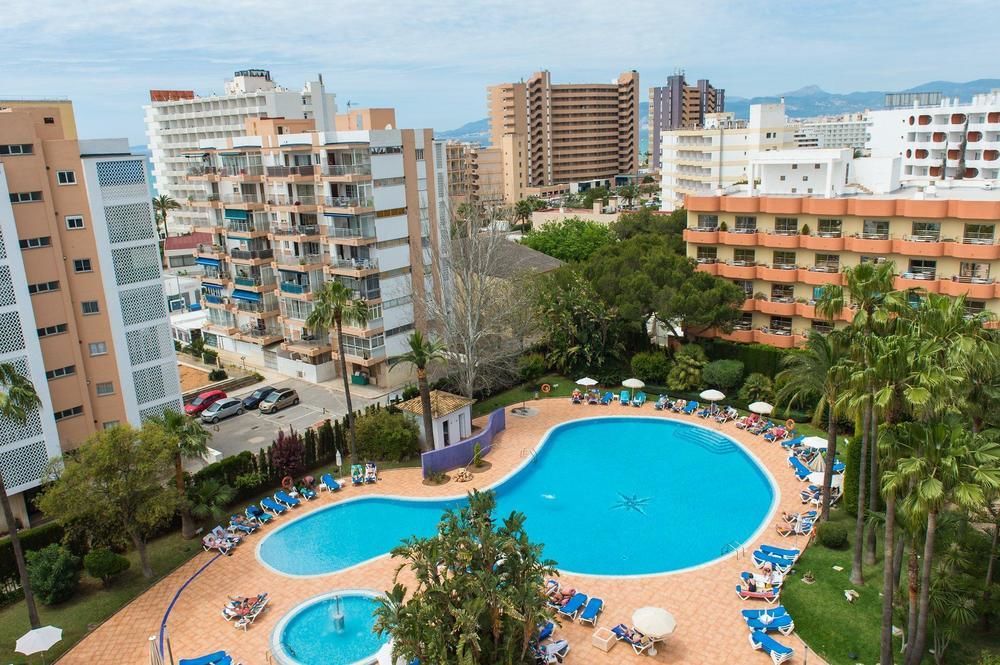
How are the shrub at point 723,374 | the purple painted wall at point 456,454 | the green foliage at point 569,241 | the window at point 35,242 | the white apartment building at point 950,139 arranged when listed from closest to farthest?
1. the window at point 35,242
2. the purple painted wall at point 456,454
3. the shrub at point 723,374
4. the green foliage at point 569,241
5. the white apartment building at point 950,139

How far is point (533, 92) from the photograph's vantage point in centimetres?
17088

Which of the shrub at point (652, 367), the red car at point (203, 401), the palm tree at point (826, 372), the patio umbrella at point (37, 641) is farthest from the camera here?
the shrub at point (652, 367)

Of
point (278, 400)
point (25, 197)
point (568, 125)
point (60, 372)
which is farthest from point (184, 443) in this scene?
point (568, 125)

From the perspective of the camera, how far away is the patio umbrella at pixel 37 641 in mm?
20484

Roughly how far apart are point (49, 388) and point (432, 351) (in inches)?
665

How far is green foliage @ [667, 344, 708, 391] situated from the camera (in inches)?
1662

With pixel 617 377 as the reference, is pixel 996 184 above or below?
above

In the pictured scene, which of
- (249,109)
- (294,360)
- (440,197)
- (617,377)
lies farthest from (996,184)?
(249,109)

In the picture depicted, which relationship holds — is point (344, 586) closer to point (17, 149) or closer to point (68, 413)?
point (68, 413)

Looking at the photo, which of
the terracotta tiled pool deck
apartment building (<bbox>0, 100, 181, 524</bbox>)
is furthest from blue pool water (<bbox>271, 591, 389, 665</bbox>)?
apartment building (<bbox>0, 100, 181, 524</bbox>)

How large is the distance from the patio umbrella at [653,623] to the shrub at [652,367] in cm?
2391

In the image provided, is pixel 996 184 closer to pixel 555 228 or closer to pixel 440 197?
pixel 440 197

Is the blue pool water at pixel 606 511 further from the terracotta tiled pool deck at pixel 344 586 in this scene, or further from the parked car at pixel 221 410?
the parked car at pixel 221 410

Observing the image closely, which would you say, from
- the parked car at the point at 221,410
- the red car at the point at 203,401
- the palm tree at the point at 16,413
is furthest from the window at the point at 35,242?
the red car at the point at 203,401
